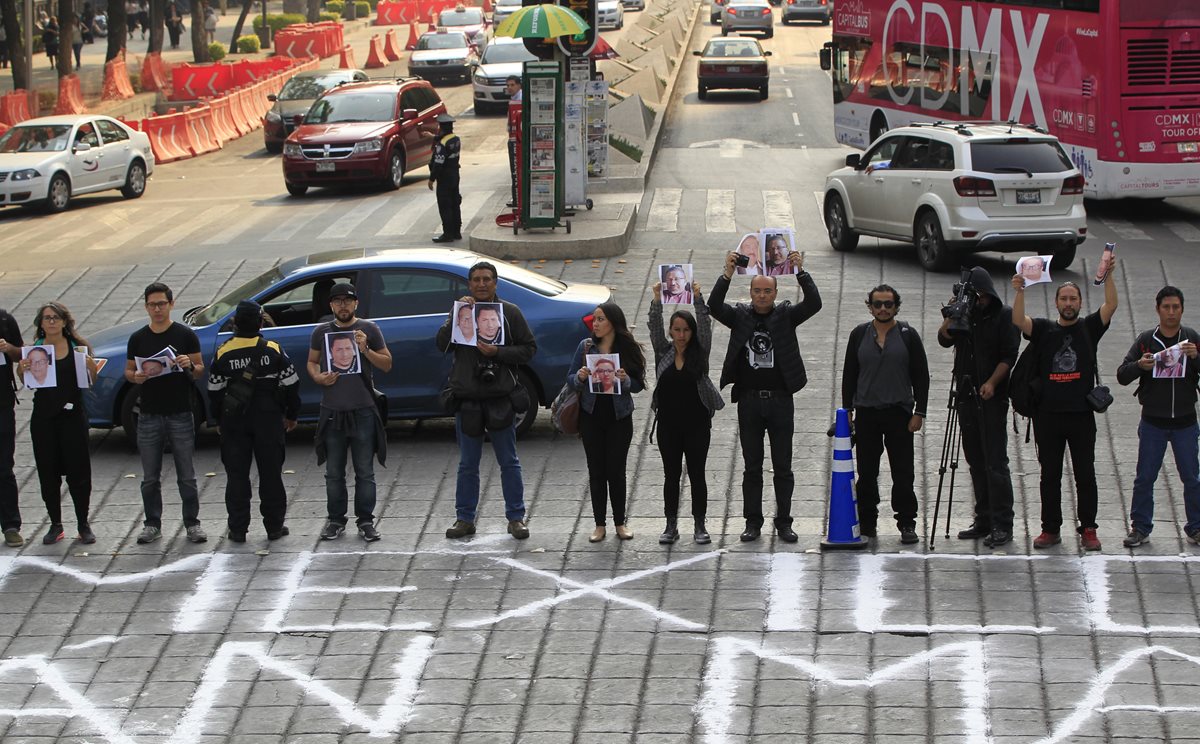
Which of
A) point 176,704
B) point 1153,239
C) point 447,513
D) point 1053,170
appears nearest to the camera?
point 176,704

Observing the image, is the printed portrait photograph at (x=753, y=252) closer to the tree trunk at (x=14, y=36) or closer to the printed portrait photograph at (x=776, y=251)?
the printed portrait photograph at (x=776, y=251)

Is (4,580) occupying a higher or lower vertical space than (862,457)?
lower

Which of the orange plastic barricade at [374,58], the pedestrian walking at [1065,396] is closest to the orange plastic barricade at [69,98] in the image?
the orange plastic barricade at [374,58]

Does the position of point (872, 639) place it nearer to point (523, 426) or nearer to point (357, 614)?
point (357, 614)

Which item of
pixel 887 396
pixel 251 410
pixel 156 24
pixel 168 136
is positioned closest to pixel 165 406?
pixel 251 410

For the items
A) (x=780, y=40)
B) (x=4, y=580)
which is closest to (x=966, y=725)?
(x=4, y=580)

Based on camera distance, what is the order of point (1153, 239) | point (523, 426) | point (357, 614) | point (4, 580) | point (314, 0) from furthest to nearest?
point (314, 0) < point (1153, 239) < point (523, 426) < point (4, 580) < point (357, 614)

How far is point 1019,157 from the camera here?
1852cm

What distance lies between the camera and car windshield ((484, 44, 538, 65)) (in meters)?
41.2

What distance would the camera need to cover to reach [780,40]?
60.8 metres

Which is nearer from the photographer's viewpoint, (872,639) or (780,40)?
(872,639)

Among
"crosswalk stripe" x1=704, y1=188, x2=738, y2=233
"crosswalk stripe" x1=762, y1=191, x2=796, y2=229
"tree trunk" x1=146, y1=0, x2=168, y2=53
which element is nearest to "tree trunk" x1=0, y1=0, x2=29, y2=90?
"tree trunk" x1=146, y1=0, x2=168, y2=53

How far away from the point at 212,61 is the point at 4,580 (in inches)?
1815

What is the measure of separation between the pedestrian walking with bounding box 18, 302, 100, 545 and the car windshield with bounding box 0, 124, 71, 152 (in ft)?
55.7
